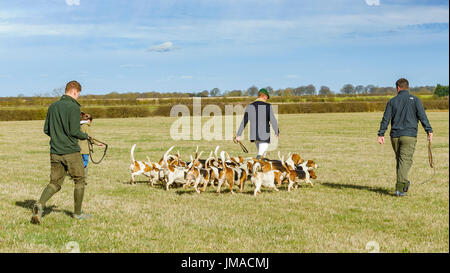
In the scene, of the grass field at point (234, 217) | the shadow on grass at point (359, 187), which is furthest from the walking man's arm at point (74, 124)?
the shadow on grass at point (359, 187)

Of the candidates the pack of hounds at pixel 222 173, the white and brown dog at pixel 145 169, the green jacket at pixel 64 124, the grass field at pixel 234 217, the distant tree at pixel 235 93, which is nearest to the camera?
the grass field at pixel 234 217

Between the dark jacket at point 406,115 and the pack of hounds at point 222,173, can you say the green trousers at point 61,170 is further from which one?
the dark jacket at point 406,115

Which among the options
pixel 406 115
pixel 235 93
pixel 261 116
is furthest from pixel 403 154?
pixel 235 93

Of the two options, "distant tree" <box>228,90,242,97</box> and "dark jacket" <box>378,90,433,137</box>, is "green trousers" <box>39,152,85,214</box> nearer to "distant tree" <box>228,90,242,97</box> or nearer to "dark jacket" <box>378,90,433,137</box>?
"dark jacket" <box>378,90,433,137</box>

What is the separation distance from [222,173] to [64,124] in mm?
4061

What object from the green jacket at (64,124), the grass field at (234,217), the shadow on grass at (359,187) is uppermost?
the green jacket at (64,124)

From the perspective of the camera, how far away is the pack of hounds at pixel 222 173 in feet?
34.0

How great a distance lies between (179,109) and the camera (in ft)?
214

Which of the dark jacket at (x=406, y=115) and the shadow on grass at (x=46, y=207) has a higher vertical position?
the dark jacket at (x=406, y=115)

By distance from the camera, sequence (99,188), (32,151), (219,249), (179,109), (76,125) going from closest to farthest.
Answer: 1. (219,249)
2. (76,125)
3. (99,188)
4. (32,151)
5. (179,109)

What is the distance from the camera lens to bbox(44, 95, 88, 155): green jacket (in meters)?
7.45
